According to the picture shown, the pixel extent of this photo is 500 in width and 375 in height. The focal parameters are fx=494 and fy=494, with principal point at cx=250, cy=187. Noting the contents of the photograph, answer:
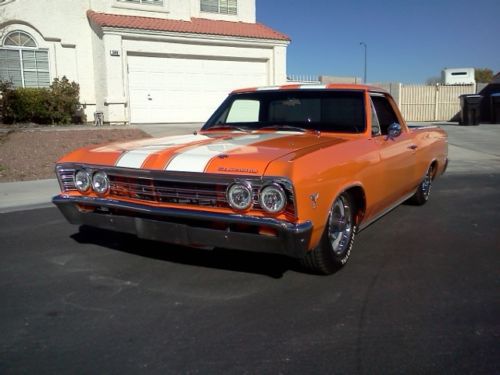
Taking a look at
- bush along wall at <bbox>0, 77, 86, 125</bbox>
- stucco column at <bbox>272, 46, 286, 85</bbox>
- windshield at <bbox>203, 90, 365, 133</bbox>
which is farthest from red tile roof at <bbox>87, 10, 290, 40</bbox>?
windshield at <bbox>203, 90, 365, 133</bbox>

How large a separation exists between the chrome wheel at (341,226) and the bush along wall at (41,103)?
42.7 ft

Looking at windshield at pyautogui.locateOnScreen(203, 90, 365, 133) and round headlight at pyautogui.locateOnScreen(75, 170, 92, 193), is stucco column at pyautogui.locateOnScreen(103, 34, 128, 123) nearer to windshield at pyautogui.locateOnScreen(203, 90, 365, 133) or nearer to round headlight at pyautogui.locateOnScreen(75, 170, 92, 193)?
windshield at pyautogui.locateOnScreen(203, 90, 365, 133)

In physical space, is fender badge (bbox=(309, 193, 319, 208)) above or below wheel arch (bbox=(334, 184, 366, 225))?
above

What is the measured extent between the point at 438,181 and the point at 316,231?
6.08 metres

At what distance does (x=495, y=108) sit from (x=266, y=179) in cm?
2164

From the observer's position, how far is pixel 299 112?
4871mm

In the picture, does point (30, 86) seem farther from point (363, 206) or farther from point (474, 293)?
point (474, 293)

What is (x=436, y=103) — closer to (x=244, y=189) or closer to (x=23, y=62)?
(x=23, y=62)

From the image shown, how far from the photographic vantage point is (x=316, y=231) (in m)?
3.40

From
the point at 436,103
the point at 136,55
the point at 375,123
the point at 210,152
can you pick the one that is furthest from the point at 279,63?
the point at 210,152

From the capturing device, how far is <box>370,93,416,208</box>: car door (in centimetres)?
465

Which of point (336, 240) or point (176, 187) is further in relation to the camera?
point (336, 240)

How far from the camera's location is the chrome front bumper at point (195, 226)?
10.7 feet

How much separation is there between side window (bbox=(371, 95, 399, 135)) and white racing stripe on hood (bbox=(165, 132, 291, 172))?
1506mm
